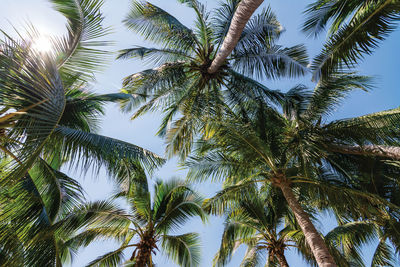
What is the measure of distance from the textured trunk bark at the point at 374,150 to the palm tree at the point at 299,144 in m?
0.19

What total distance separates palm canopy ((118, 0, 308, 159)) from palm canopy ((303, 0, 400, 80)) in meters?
2.28

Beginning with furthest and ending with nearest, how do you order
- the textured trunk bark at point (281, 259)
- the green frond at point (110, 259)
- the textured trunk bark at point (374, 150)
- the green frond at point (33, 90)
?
the textured trunk bark at point (281, 259) < the green frond at point (110, 259) < the textured trunk bark at point (374, 150) < the green frond at point (33, 90)

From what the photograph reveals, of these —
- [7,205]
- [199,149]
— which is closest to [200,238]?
[199,149]

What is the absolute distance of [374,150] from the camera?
6.71 metres

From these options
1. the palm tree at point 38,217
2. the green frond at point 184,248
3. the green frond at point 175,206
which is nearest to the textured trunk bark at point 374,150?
the green frond at point 175,206

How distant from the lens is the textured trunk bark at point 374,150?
613 centimetres

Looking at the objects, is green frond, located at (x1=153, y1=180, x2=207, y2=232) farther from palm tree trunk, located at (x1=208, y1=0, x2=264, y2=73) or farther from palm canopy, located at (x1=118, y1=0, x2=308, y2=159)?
palm tree trunk, located at (x1=208, y1=0, x2=264, y2=73)

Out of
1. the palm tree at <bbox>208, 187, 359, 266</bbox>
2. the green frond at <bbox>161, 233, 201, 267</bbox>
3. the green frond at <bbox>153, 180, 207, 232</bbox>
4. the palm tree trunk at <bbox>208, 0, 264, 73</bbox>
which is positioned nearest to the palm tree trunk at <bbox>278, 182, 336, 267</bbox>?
the palm tree at <bbox>208, 187, 359, 266</bbox>

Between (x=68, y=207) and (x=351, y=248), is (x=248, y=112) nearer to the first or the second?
(x=351, y=248)

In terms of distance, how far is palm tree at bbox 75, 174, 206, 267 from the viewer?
7371 mm

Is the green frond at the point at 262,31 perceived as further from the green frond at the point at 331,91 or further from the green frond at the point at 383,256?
the green frond at the point at 383,256

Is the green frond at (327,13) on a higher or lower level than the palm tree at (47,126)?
higher

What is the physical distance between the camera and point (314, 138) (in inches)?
283

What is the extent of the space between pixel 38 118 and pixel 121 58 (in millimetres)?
7257
